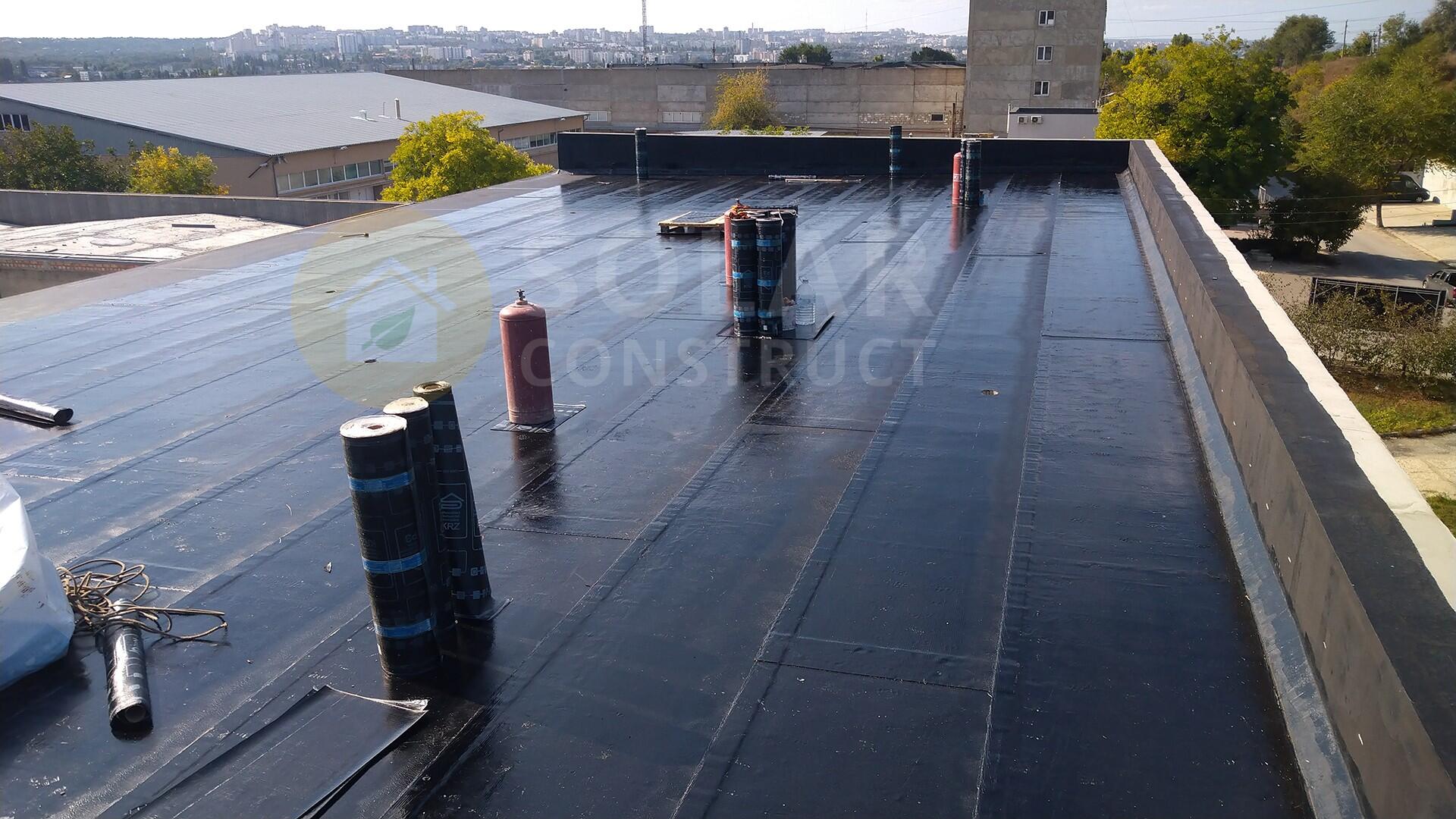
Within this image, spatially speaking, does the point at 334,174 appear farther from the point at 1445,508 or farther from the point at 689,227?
the point at 1445,508

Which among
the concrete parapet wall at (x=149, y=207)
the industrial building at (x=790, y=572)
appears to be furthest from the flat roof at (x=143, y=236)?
the industrial building at (x=790, y=572)

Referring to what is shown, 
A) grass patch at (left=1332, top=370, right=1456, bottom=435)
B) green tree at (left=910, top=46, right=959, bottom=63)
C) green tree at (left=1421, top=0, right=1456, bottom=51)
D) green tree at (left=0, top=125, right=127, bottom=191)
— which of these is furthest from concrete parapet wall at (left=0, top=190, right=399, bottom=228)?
green tree at (left=910, top=46, right=959, bottom=63)

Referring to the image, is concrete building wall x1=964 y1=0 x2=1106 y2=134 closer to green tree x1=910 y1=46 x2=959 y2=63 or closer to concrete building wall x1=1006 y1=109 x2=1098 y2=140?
green tree x1=910 y1=46 x2=959 y2=63

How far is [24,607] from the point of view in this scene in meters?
5.60

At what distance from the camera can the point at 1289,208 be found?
50969 mm

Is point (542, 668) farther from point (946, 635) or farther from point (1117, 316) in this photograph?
point (1117, 316)

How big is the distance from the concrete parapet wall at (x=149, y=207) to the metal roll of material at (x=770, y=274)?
2043cm

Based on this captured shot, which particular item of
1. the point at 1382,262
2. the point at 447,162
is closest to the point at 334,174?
the point at 447,162

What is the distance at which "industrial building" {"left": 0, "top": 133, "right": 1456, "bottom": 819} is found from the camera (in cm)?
470

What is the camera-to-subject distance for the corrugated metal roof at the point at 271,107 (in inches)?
2276

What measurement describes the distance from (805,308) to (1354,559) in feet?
29.0

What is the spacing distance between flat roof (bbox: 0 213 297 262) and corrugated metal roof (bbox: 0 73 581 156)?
25.8 metres

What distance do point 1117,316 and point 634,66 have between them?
97304mm

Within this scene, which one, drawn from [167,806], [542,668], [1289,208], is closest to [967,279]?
[542,668]
